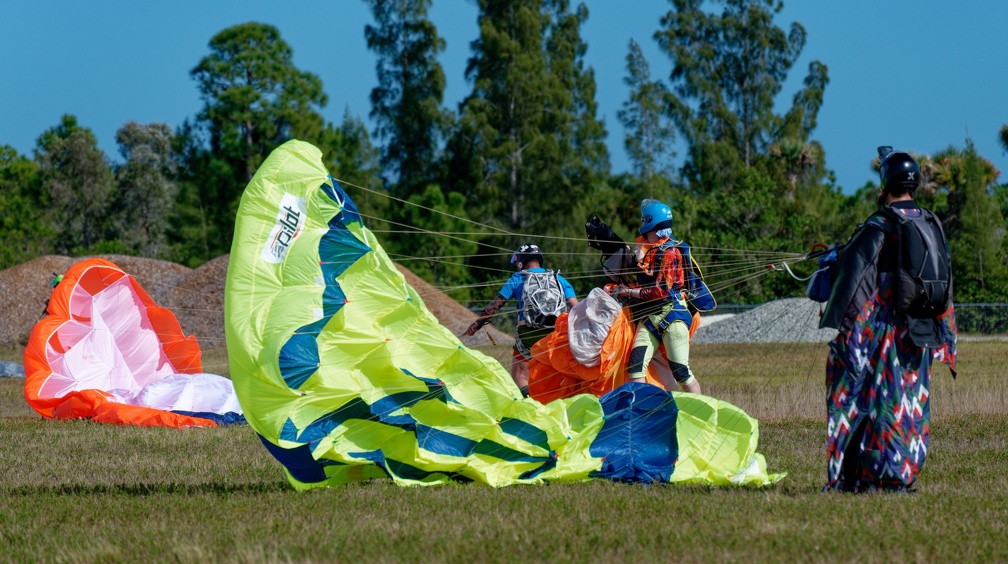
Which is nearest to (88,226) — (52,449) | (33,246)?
(33,246)

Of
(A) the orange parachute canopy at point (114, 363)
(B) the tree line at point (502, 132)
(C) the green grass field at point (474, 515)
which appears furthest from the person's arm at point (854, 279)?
(B) the tree line at point (502, 132)

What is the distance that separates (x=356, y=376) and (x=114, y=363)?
593 cm

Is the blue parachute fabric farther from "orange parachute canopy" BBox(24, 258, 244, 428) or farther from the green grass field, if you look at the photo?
"orange parachute canopy" BBox(24, 258, 244, 428)

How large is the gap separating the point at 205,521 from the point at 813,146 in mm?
35370

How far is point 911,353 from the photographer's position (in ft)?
17.8

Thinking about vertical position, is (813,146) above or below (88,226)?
above

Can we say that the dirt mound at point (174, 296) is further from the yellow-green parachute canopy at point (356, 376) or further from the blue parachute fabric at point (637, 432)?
the yellow-green parachute canopy at point (356, 376)

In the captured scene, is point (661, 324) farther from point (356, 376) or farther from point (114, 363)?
point (114, 363)

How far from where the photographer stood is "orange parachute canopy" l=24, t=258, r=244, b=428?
1014 cm

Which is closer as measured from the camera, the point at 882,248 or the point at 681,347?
the point at 882,248

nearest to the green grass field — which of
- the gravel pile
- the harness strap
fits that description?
the harness strap

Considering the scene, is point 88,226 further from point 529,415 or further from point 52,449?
point 529,415

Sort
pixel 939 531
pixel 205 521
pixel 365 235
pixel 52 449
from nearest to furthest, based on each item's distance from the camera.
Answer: pixel 939 531 < pixel 205 521 < pixel 365 235 < pixel 52 449

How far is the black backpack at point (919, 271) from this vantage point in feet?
17.5
